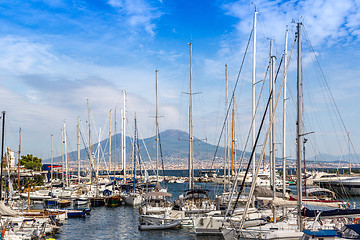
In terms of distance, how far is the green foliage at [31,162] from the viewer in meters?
104

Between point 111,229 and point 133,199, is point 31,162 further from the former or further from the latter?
point 111,229

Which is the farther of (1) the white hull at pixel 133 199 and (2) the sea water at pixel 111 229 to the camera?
(1) the white hull at pixel 133 199

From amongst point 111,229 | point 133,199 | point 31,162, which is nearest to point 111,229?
point 111,229

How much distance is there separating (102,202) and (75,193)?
422 inches

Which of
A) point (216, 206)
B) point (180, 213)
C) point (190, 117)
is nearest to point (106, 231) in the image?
point (180, 213)

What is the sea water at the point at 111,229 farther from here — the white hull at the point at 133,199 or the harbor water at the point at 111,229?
the white hull at the point at 133,199

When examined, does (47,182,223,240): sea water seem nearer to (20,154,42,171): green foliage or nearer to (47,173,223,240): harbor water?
(47,173,223,240): harbor water

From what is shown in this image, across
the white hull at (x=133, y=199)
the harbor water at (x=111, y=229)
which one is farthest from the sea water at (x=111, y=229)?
the white hull at (x=133, y=199)

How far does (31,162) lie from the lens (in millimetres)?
105688

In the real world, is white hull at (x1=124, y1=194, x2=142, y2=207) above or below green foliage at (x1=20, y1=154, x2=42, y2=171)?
below

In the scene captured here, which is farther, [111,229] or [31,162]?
[31,162]

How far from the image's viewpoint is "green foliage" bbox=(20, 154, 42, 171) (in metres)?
104

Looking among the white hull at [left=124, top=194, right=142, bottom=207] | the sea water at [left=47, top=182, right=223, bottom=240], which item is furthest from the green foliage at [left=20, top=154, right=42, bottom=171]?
the sea water at [left=47, top=182, right=223, bottom=240]

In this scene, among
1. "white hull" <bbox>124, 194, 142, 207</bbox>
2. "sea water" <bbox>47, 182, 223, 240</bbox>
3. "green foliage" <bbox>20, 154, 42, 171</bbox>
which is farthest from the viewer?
"green foliage" <bbox>20, 154, 42, 171</bbox>
